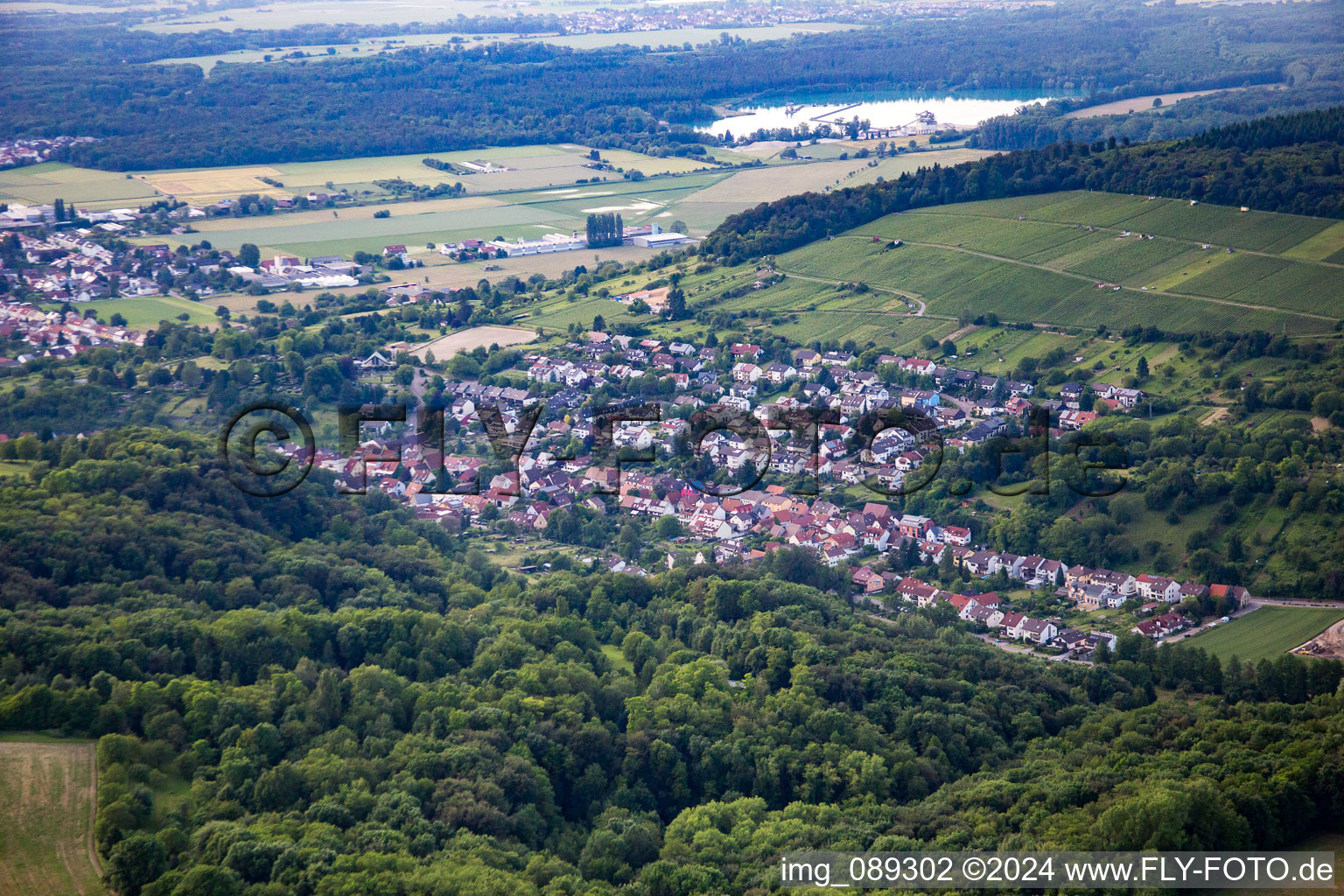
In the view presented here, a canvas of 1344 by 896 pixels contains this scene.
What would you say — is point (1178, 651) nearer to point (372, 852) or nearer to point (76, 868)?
point (372, 852)

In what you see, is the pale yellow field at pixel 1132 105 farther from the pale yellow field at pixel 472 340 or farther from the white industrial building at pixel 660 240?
the pale yellow field at pixel 472 340

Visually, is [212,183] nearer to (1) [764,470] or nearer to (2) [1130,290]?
(2) [1130,290]

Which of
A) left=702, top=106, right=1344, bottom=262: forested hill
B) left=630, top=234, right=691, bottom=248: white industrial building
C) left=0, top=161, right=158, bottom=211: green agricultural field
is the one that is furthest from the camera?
left=0, top=161, right=158, bottom=211: green agricultural field

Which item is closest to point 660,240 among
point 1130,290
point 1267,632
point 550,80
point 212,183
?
point 1130,290

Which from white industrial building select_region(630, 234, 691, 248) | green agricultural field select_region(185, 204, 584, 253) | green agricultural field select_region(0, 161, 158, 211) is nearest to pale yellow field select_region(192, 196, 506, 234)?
green agricultural field select_region(185, 204, 584, 253)

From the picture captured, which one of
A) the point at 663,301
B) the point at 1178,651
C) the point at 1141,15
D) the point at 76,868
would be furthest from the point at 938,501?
the point at 1141,15

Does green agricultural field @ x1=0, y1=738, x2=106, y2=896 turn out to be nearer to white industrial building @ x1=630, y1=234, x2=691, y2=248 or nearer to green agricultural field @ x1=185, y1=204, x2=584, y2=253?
white industrial building @ x1=630, y1=234, x2=691, y2=248
